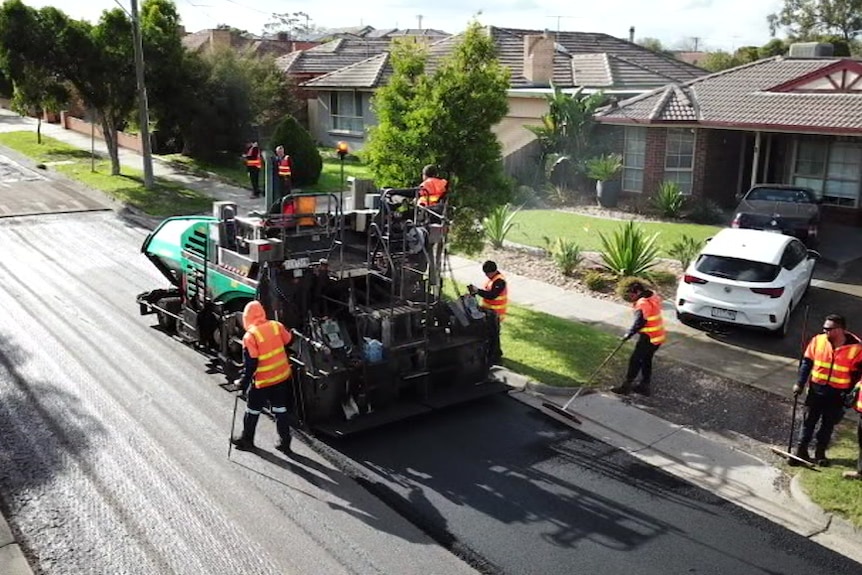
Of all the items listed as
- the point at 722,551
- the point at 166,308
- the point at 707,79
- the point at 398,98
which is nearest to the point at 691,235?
the point at 707,79

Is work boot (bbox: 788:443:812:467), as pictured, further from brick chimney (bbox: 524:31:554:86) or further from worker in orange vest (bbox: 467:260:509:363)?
brick chimney (bbox: 524:31:554:86)

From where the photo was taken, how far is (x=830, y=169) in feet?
71.8

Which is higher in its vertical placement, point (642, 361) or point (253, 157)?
point (253, 157)

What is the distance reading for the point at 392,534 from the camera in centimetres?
711

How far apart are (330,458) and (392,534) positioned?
155cm

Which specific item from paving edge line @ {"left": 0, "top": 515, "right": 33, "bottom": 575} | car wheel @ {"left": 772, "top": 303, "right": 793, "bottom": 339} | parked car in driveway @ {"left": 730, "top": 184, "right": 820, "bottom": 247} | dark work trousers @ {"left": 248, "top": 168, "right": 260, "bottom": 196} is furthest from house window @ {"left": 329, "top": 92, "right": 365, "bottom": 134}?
paving edge line @ {"left": 0, "top": 515, "right": 33, "bottom": 575}

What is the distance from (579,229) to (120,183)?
12.5m

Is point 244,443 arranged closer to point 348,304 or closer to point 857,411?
point 348,304

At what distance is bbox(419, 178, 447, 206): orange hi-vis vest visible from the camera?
11.2m

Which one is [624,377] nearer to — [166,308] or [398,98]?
[398,98]

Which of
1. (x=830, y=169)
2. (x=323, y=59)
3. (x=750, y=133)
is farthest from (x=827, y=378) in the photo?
(x=323, y=59)

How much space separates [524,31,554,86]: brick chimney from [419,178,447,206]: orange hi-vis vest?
20.1 m

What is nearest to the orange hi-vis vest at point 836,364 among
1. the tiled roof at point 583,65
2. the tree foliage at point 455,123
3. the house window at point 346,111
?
the tree foliage at point 455,123

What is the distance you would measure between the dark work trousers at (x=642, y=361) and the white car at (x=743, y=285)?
105 inches
